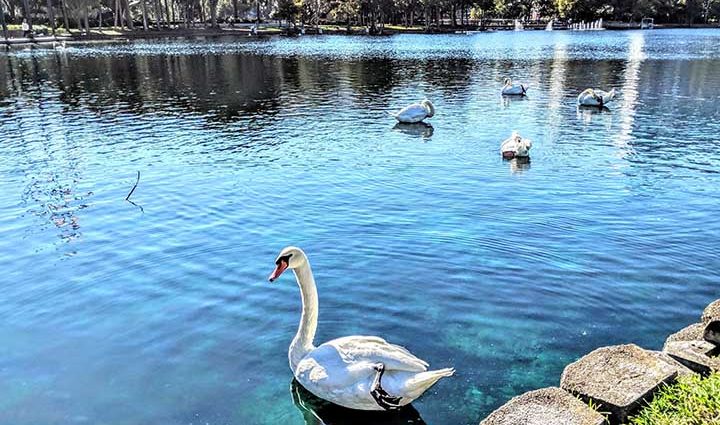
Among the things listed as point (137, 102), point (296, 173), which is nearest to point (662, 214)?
point (296, 173)

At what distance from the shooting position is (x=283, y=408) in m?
8.26

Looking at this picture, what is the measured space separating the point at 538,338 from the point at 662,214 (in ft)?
25.3

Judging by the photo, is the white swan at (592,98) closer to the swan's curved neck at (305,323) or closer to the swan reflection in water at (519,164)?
the swan reflection in water at (519,164)

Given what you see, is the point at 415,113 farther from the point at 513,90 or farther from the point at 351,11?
the point at 351,11

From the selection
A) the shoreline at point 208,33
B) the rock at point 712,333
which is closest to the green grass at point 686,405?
the rock at point 712,333

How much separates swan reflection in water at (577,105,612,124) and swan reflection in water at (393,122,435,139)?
25.3ft

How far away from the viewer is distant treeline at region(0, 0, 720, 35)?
13189 centimetres

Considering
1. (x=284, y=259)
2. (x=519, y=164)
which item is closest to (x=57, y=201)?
(x=284, y=259)

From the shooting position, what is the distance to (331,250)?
534 inches

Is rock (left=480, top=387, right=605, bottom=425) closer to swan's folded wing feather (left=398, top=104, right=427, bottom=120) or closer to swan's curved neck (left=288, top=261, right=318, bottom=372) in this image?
swan's curved neck (left=288, top=261, right=318, bottom=372)

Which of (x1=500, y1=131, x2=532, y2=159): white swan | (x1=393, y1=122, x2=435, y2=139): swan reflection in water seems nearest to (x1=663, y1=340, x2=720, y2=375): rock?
(x1=500, y1=131, x2=532, y2=159): white swan

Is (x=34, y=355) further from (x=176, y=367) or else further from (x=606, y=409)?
(x=606, y=409)

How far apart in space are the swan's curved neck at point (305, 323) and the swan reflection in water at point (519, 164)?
12747mm

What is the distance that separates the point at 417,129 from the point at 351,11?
12297 cm
